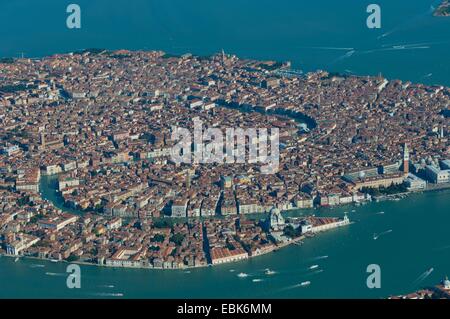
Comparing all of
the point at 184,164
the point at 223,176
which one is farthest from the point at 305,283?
the point at 184,164

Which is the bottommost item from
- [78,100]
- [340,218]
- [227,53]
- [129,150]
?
[340,218]

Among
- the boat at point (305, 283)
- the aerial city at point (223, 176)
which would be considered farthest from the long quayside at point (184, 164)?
the boat at point (305, 283)

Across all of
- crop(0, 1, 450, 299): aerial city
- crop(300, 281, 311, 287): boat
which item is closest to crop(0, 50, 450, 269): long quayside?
crop(0, 1, 450, 299): aerial city

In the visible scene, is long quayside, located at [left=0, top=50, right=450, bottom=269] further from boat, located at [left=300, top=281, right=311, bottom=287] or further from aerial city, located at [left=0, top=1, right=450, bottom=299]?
boat, located at [left=300, top=281, right=311, bottom=287]

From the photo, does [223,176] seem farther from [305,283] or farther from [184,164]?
[305,283]

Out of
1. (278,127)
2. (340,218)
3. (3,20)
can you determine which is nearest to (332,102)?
(278,127)

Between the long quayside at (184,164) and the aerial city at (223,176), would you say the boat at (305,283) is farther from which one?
the long quayside at (184,164)

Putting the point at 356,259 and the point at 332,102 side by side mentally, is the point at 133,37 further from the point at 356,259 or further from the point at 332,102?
the point at 356,259
